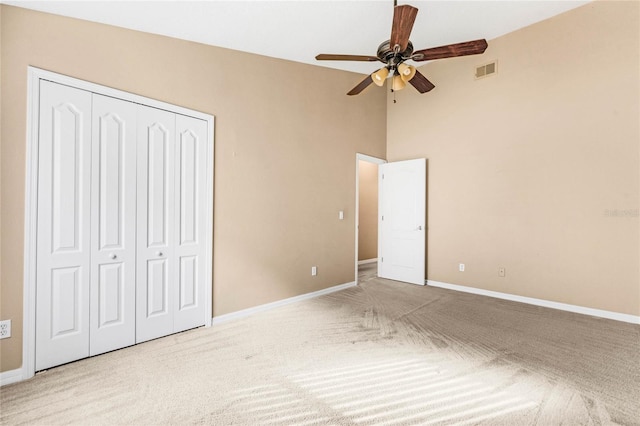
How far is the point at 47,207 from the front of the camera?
85.3 inches

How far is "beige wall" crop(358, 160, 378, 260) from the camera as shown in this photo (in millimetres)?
6793

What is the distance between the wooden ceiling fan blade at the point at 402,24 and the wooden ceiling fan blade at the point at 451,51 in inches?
6.9

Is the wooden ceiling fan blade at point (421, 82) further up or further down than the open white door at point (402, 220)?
further up

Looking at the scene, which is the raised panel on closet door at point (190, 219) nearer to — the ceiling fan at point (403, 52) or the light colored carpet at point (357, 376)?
the light colored carpet at point (357, 376)

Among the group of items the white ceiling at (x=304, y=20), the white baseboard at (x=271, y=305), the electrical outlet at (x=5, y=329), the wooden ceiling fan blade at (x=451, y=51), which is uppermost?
the white ceiling at (x=304, y=20)

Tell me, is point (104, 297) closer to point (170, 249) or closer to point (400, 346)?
point (170, 249)

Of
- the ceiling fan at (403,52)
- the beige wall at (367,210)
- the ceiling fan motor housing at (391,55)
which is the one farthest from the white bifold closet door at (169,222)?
the beige wall at (367,210)

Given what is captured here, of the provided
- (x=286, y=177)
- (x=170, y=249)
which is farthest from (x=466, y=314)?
(x=170, y=249)

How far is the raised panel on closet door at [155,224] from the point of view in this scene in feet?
8.59

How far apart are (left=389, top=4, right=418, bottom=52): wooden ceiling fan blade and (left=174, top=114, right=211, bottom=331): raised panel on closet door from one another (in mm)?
1985

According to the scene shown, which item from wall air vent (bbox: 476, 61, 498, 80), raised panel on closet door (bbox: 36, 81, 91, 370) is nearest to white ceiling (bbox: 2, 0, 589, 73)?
wall air vent (bbox: 476, 61, 498, 80)

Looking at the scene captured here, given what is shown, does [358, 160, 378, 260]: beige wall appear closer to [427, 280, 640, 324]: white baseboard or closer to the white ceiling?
[427, 280, 640, 324]: white baseboard

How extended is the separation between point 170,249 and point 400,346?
2.32m

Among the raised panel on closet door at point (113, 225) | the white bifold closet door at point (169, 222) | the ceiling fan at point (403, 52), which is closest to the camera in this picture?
the ceiling fan at point (403, 52)
